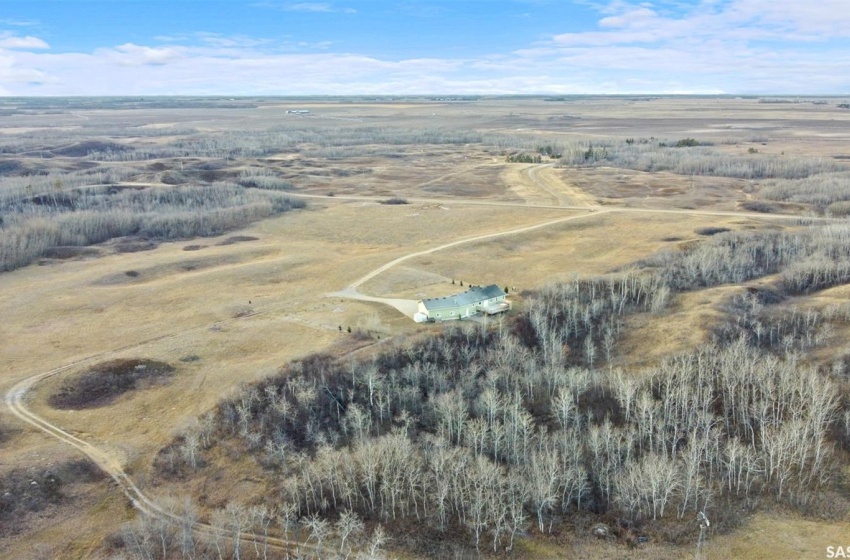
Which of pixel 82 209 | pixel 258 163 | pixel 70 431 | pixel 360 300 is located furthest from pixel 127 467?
pixel 258 163

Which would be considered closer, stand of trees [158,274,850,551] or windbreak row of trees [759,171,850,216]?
stand of trees [158,274,850,551]

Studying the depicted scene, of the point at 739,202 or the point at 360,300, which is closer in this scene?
the point at 360,300

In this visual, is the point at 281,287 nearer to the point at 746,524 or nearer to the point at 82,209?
the point at 746,524

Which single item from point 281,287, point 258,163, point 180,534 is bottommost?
point 180,534

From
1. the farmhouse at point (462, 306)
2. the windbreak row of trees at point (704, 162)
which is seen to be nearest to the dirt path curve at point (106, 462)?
the farmhouse at point (462, 306)

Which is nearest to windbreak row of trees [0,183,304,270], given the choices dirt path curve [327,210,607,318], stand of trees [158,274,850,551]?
dirt path curve [327,210,607,318]

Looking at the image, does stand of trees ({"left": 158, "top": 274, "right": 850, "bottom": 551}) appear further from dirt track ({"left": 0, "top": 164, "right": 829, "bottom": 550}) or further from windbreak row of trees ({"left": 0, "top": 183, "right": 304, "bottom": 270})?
windbreak row of trees ({"left": 0, "top": 183, "right": 304, "bottom": 270})

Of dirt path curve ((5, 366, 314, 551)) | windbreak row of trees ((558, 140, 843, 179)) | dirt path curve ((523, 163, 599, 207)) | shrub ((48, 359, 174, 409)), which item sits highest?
windbreak row of trees ((558, 140, 843, 179))

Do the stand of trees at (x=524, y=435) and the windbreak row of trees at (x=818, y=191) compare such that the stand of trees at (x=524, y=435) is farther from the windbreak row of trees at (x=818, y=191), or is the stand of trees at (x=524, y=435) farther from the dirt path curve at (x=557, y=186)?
the windbreak row of trees at (x=818, y=191)
